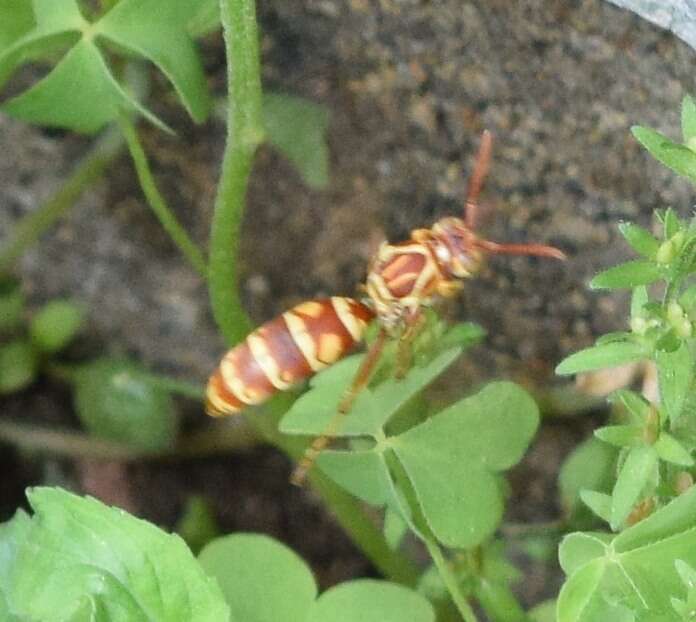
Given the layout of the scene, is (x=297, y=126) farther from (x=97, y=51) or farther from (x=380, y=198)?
(x=97, y=51)

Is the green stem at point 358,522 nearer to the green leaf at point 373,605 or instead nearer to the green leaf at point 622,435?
the green leaf at point 373,605

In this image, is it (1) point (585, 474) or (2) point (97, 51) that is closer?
(2) point (97, 51)

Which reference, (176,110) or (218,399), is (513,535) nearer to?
(218,399)

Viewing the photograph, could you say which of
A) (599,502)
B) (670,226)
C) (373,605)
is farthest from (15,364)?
(670,226)

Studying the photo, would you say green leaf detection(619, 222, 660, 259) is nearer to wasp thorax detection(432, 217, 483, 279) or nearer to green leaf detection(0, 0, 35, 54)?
wasp thorax detection(432, 217, 483, 279)

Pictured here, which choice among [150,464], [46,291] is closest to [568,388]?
[150,464]

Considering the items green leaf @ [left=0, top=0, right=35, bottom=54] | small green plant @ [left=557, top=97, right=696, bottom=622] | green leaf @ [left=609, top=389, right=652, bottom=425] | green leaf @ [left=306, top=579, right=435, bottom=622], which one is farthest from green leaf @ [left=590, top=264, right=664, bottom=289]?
green leaf @ [left=0, top=0, right=35, bottom=54]

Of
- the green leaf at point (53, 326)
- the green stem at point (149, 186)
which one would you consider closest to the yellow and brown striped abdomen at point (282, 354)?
the green stem at point (149, 186)
